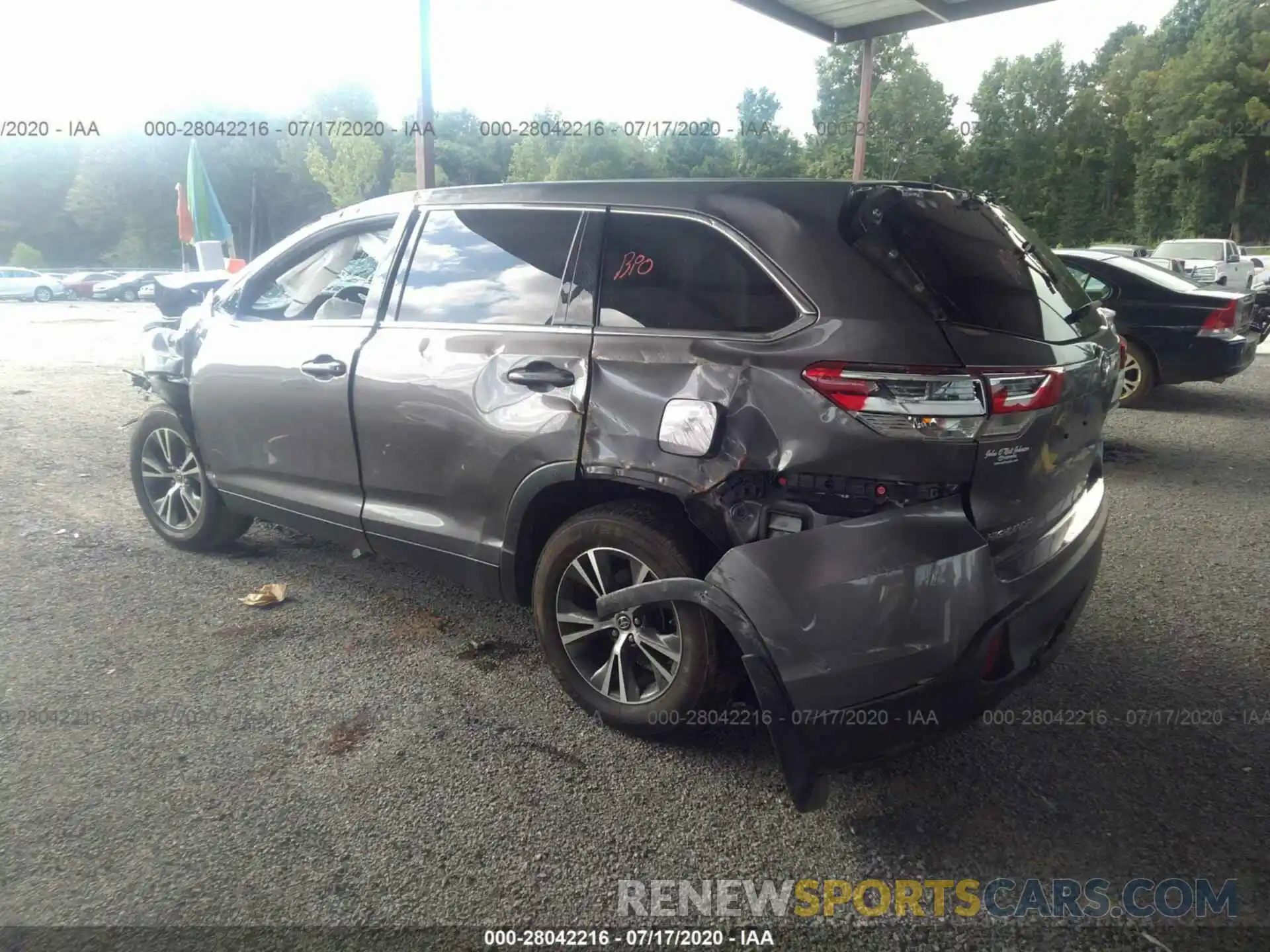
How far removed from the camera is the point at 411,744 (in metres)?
2.90

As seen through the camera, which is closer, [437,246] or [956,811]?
[956,811]

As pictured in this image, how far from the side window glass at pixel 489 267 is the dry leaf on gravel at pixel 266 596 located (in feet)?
5.16

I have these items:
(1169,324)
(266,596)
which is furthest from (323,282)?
(1169,324)

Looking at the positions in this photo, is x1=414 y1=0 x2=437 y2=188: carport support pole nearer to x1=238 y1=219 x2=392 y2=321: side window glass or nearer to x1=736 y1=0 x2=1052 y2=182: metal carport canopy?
x1=736 y1=0 x2=1052 y2=182: metal carport canopy

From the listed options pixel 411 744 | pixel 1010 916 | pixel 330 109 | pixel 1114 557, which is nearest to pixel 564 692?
pixel 411 744

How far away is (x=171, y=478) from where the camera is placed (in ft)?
15.3

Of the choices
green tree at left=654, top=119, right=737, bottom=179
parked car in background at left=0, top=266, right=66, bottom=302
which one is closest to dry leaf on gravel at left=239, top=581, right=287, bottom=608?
green tree at left=654, top=119, right=737, bottom=179

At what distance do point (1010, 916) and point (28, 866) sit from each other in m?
2.62

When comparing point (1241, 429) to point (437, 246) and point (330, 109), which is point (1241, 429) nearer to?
point (437, 246)

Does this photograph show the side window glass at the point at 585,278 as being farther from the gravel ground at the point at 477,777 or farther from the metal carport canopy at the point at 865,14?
the metal carport canopy at the point at 865,14

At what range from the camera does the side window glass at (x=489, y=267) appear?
10.1 feet

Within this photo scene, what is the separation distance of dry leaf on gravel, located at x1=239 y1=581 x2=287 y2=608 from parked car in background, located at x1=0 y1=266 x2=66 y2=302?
1513 inches

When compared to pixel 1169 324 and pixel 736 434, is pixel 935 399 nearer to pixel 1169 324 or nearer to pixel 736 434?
pixel 736 434

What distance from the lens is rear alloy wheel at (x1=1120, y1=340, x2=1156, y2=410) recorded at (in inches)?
315
